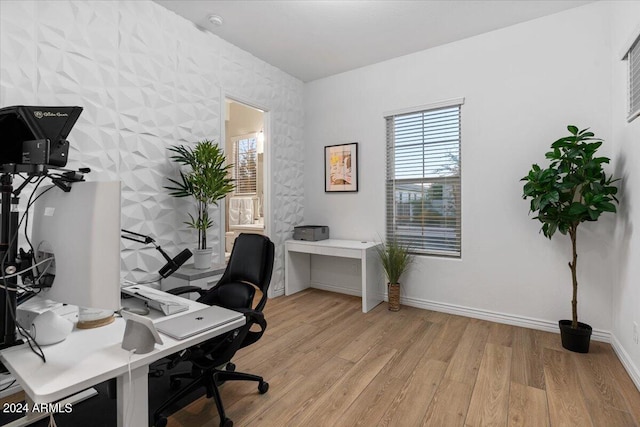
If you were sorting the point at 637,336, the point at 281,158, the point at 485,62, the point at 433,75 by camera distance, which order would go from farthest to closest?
the point at 281,158
the point at 433,75
the point at 485,62
the point at 637,336

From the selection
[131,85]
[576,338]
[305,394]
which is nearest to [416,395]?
[305,394]

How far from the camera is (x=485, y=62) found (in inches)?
134

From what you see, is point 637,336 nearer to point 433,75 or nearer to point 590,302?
point 590,302

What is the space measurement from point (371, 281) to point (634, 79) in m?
2.82

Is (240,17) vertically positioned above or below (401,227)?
above

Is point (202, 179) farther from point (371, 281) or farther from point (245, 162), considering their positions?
point (245, 162)

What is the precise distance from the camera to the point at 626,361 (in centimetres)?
237

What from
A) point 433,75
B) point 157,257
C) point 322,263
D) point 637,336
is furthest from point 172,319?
point 433,75

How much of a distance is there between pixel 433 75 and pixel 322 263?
2781 millimetres

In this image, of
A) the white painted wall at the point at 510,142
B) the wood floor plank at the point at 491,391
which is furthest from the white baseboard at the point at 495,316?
the wood floor plank at the point at 491,391

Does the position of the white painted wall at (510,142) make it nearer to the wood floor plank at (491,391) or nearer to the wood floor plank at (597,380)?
the wood floor plank at (597,380)

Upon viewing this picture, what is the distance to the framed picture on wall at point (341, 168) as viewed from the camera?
14.0ft

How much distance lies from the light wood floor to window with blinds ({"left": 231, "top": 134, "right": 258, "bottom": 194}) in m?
3.22

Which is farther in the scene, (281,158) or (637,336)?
(281,158)
